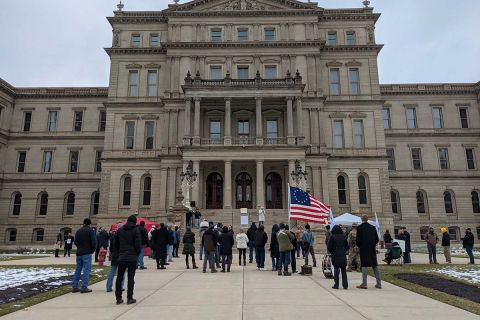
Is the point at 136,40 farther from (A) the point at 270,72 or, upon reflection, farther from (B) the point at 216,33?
(A) the point at 270,72

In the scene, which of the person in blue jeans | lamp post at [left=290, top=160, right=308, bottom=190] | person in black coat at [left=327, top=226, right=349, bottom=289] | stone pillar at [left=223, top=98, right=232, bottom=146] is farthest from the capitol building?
the person in blue jeans

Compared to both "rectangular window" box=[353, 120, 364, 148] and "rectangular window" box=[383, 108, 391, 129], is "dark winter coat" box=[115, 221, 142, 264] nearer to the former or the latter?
"rectangular window" box=[353, 120, 364, 148]

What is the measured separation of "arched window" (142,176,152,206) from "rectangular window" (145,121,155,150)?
3.68 meters

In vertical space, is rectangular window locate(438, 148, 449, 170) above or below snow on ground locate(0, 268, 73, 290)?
above

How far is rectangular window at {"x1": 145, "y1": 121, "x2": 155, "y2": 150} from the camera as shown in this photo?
147ft

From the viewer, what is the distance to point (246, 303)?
9.32m

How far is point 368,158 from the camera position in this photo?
43.7 meters

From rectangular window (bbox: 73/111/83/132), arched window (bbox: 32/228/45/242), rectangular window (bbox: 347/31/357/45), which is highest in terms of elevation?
rectangular window (bbox: 347/31/357/45)

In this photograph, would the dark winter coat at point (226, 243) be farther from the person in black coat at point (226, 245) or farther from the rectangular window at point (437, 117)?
the rectangular window at point (437, 117)

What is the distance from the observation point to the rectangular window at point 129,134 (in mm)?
44812

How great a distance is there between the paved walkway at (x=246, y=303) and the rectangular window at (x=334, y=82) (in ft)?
117

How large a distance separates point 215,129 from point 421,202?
95.6 feet

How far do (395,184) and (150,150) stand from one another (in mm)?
31963

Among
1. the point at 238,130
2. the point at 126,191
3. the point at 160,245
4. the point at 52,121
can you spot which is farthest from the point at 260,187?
A: the point at 52,121
